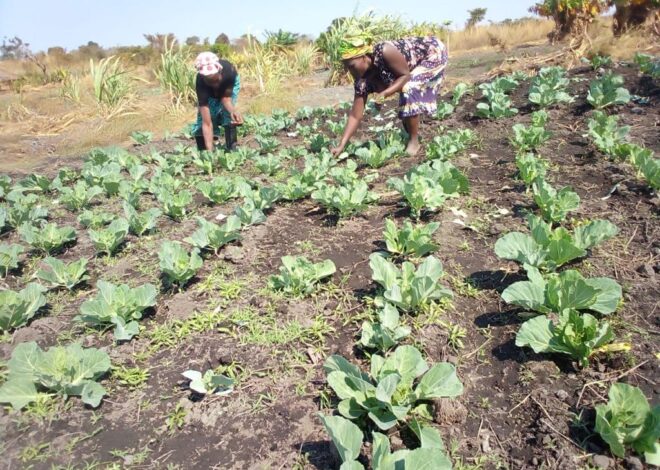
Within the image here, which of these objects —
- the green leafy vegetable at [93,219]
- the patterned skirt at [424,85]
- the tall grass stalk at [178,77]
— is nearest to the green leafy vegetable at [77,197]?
the green leafy vegetable at [93,219]

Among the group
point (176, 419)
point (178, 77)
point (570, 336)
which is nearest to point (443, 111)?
point (570, 336)

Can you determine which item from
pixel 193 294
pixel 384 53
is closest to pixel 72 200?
pixel 193 294

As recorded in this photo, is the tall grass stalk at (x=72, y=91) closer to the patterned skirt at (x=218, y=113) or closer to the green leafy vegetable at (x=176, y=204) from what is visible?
the patterned skirt at (x=218, y=113)

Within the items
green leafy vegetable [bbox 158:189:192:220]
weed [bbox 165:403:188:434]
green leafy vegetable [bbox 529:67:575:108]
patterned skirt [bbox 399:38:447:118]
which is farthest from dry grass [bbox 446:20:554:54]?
weed [bbox 165:403:188:434]

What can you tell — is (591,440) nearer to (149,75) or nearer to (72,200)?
(72,200)

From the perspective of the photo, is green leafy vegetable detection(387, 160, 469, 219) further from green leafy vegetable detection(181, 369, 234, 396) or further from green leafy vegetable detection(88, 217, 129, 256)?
green leafy vegetable detection(88, 217, 129, 256)

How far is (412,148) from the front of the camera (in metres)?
4.94

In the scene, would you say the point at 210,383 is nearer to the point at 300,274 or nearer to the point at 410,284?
the point at 300,274

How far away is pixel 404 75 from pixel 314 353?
130 inches

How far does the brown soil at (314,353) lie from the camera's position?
1670 millimetres

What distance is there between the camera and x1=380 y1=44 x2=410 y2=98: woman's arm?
174 inches

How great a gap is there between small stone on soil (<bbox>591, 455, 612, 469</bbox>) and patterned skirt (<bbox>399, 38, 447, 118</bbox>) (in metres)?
3.81

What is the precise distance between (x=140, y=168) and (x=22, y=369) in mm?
3328

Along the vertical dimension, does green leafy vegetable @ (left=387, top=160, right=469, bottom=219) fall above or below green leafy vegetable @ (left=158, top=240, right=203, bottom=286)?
above
